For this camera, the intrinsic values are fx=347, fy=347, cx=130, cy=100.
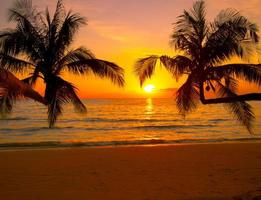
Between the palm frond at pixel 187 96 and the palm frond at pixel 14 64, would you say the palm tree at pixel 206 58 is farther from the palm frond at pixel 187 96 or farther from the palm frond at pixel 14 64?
the palm frond at pixel 14 64

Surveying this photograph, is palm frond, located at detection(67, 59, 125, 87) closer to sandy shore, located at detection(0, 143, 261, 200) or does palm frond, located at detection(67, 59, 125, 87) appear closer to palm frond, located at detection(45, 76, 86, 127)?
palm frond, located at detection(45, 76, 86, 127)

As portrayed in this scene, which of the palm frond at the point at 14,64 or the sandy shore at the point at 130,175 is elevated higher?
the palm frond at the point at 14,64

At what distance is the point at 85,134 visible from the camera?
2792cm

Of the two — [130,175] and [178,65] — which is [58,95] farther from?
[130,175]

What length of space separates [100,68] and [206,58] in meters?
2.71

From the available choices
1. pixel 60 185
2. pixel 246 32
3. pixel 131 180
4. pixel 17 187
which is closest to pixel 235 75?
pixel 246 32

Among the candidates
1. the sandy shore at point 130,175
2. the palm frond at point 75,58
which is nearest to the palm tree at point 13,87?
the palm frond at point 75,58

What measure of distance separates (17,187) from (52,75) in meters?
3.47

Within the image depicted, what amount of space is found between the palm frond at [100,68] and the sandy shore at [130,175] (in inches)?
112

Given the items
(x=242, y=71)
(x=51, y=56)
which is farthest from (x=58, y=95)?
(x=242, y=71)

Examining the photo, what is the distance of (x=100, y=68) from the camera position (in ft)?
29.4

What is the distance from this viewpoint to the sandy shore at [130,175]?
27.8 ft

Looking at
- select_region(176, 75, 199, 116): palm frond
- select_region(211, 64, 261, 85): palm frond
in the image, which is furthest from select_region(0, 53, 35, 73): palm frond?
select_region(211, 64, 261, 85): palm frond

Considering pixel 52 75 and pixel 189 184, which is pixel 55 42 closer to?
pixel 52 75
